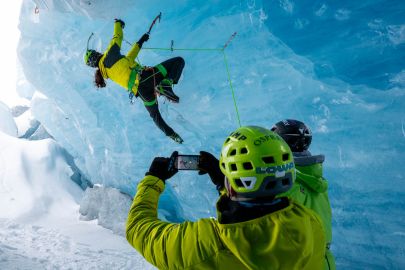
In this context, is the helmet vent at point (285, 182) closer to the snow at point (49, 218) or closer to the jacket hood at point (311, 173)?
the jacket hood at point (311, 173)

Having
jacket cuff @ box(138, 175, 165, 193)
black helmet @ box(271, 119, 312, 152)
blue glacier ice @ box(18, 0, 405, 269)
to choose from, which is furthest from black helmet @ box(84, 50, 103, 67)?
jacket cuff @ box(138, 175, 165, 193)

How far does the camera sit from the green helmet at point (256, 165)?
3.87ft

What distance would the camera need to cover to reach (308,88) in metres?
4.86

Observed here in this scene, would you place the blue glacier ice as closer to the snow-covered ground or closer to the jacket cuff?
the snow-covered ground

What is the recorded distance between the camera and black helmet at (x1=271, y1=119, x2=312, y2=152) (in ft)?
6.98

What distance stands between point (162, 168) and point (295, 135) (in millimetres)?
1029

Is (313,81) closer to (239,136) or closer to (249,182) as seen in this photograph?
(239,136)

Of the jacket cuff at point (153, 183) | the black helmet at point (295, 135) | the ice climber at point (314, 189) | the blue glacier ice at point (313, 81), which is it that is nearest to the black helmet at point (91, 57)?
the blue glacier ice at point (313, 81)

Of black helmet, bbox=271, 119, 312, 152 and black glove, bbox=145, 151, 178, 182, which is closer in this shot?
black glove, bbox=145, 151, 178, 182

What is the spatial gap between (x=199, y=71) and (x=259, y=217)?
4660mm

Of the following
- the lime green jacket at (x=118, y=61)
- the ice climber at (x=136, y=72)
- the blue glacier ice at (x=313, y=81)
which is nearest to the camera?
the lime green jacket at (x=118, y=61)

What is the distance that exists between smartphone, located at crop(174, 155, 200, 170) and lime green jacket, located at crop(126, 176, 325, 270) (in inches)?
15.0

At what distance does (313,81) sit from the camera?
481 centimetres

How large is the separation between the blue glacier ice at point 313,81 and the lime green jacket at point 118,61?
0.87 m
